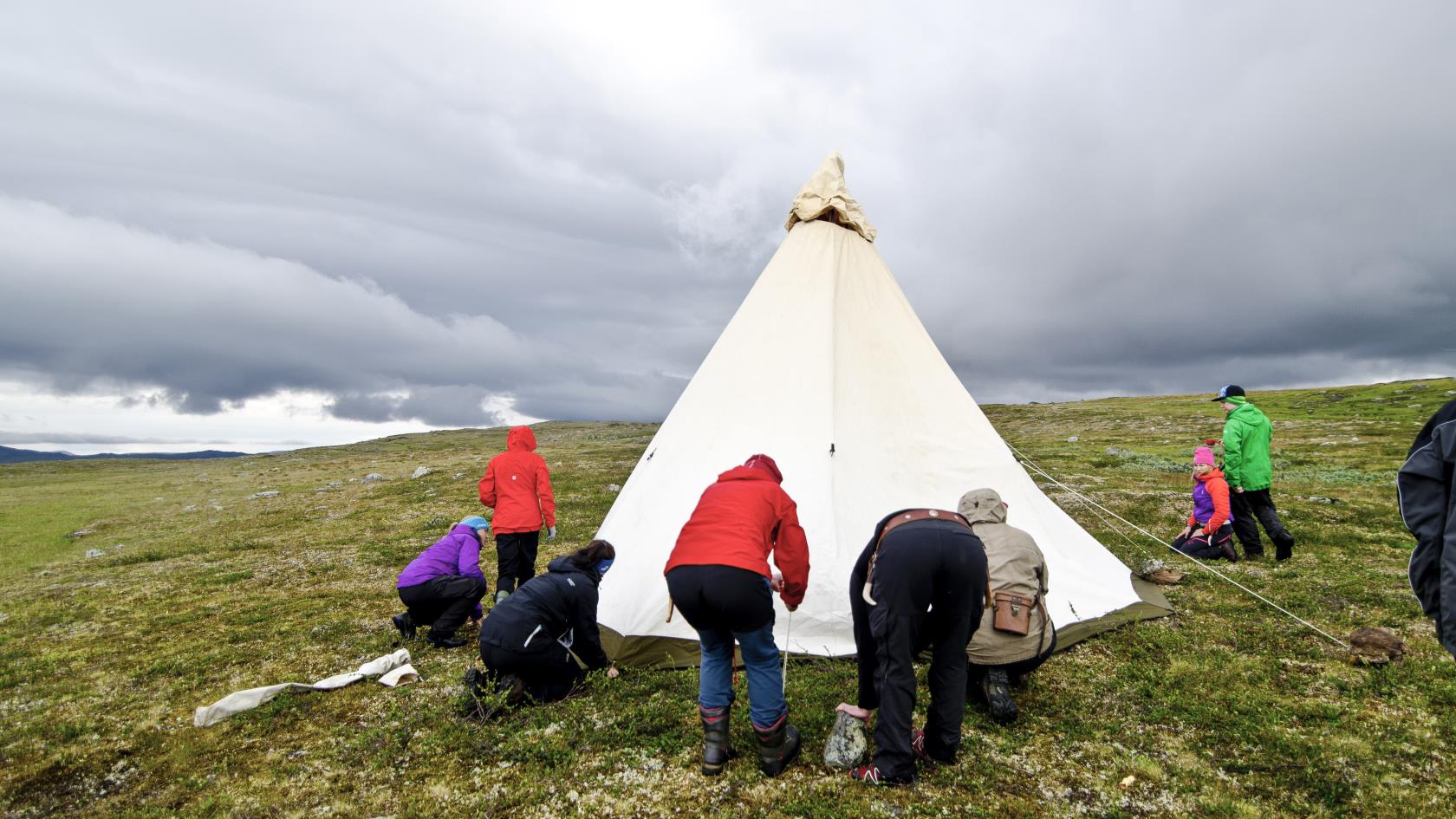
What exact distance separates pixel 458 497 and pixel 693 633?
21.2 m

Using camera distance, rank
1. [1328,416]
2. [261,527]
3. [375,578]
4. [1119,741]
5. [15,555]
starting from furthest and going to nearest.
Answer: [1328,416] < [261,527] < [15,555] < [375,578] < [1119,741]

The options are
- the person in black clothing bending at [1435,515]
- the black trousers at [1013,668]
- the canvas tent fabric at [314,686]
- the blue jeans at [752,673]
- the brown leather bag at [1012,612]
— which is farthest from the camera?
the canvas tent fabric at [314,686]

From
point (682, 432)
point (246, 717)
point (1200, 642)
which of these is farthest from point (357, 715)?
point (1200, 642)

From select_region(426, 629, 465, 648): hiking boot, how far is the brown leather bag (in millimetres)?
7870

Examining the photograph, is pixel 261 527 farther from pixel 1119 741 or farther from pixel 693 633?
pixel 1119 741

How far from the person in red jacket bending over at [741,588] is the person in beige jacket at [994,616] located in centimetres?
216

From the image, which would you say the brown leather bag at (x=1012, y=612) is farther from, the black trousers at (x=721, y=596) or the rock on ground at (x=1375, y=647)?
the rock on ground at (x=1375, y=647)

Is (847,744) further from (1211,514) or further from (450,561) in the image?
(1211,514)

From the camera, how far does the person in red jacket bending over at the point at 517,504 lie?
1029 cm

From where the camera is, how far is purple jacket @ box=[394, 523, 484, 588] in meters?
9.51

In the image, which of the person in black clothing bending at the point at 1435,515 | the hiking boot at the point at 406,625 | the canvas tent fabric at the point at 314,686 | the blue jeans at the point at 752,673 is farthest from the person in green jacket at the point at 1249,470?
the hiking boot at the point at 406,625

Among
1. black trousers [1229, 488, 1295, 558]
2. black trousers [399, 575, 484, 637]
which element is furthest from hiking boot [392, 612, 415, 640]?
black trousers [1229, 488, 1295, 558]

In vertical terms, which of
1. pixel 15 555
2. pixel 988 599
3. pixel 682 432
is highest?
pixel 682 432

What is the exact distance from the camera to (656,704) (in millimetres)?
7156
